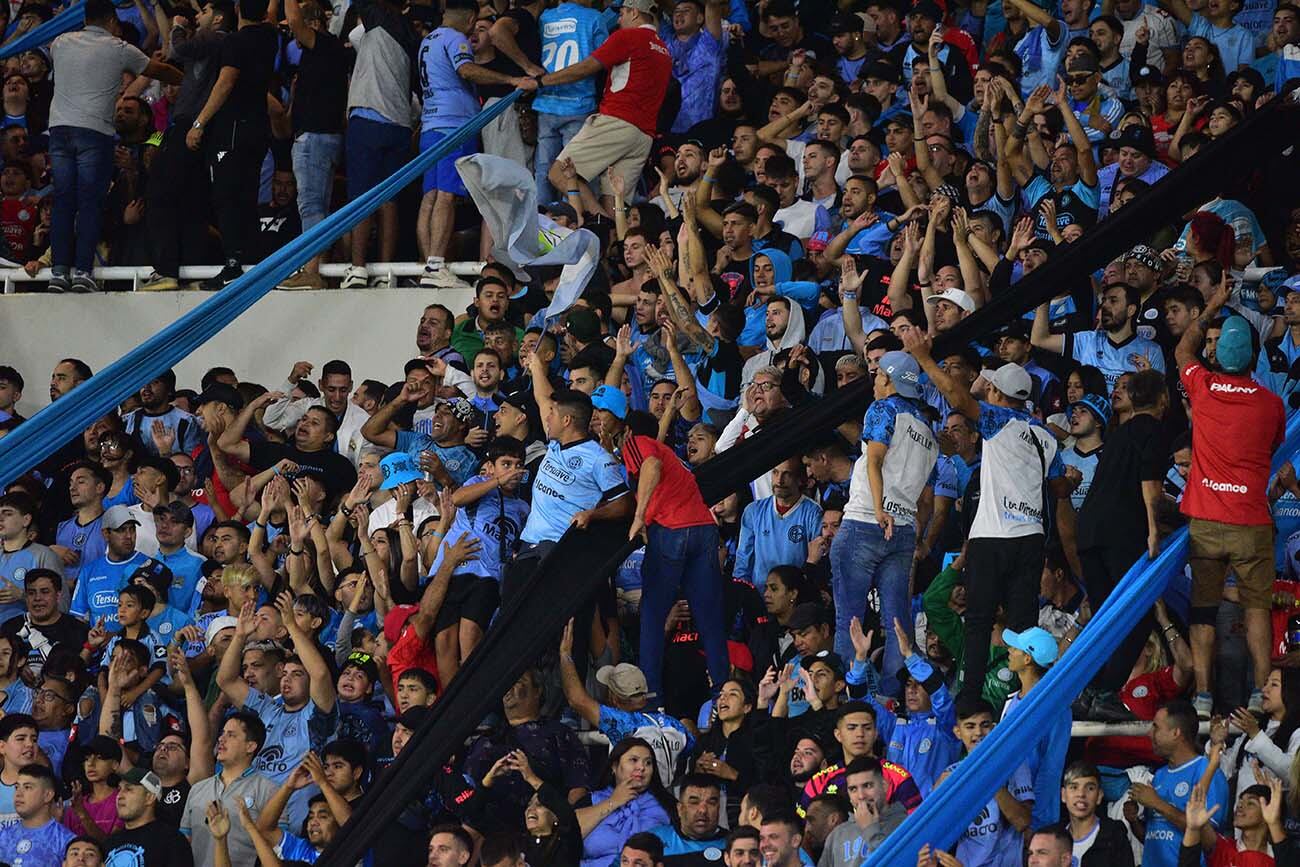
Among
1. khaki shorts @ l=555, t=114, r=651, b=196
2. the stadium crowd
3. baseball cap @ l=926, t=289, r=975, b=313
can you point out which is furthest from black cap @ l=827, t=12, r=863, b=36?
baseball cap @ l=926, t=289, r=975, b=313

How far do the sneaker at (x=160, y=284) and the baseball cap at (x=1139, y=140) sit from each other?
17.6 ft

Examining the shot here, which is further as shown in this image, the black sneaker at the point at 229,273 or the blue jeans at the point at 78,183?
the blue jeans at the point at 78,183

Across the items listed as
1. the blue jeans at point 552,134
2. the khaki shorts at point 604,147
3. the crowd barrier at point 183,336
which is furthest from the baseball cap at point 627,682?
the blue jeans at point 552,134

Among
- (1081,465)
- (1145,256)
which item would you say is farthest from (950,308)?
(1145,256)

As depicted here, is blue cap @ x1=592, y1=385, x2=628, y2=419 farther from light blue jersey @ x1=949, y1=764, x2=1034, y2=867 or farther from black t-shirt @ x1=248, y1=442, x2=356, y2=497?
light blue jersey @ x1=949, y1=764, x2=1034, y2=867

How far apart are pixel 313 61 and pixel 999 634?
5827 millimetres

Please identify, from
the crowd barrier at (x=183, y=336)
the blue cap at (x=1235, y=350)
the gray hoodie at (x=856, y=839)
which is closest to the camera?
the gray hoodie at (x=856, y=839)

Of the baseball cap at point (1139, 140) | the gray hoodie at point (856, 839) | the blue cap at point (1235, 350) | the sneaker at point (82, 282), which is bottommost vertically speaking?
the sneaker at point (82, 282)

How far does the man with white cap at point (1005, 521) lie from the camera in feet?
29.1

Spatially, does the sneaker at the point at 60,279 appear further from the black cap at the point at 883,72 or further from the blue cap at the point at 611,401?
the black cap at the point at 883,72

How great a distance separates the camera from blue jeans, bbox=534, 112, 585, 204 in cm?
1287

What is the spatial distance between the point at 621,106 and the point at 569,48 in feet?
2.27

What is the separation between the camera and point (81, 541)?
37.8 ft

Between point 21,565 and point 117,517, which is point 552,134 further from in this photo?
point 21,565
